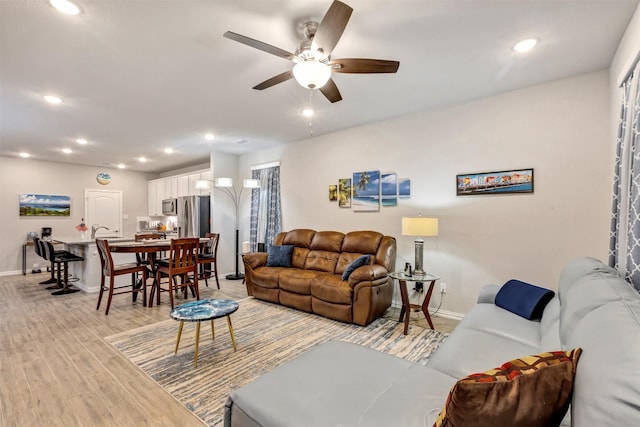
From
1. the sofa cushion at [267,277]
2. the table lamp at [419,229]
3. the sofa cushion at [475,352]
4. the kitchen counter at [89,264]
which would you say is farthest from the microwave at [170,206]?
the sofa cushion at [475,352]

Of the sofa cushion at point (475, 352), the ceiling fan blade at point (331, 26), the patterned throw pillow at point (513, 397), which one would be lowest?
the sofa cushion at point (475, 352)

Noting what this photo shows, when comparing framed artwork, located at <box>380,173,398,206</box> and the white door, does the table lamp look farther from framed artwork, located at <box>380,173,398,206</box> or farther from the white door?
the white door

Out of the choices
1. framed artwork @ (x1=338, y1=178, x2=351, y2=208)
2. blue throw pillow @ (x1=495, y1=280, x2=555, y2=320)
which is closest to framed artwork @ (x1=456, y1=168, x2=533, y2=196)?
blue throw pillow @ (x1=495, y1=280, x2=555, y2=320)

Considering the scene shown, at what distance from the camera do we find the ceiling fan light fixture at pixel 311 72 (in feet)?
6.20

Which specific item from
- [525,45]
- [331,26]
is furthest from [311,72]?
[525,45]

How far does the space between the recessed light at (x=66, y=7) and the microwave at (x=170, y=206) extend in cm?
524

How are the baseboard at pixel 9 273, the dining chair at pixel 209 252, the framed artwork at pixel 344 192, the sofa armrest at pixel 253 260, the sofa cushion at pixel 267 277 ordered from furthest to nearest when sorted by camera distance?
the baseboard at pixel 9 273 → the dining chair at pixel 209 252 → the framed artwork at pixel 344 192 → the sofa armrest at pixel 253 260 → the sofa cushion at pixel 267 277

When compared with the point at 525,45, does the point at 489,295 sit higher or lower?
lower

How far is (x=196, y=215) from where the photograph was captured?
19.7 ft

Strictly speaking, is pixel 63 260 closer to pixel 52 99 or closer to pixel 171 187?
pixel 52 99

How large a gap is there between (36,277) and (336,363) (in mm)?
7605

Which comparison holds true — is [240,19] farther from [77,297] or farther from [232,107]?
[77,297]

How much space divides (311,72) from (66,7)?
1.65 metres

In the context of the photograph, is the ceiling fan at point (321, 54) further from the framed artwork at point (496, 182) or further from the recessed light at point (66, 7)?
the framed artwork at point (496, 182)
